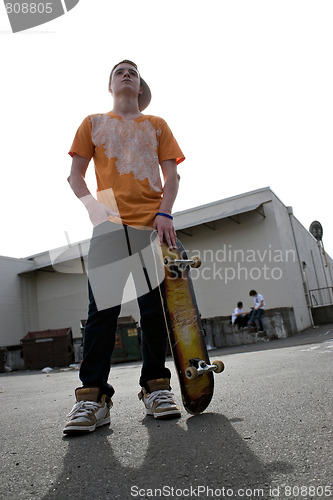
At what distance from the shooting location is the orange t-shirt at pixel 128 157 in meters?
2.68

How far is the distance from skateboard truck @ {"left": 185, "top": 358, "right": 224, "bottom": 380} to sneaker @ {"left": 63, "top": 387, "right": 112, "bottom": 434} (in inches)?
20.7

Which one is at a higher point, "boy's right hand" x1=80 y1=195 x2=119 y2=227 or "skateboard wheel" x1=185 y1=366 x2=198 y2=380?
"boy's right hand" x1=80 y1=195 x2=119 y2=227

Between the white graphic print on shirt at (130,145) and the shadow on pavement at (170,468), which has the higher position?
the white graphic print on shirt at (130,145)

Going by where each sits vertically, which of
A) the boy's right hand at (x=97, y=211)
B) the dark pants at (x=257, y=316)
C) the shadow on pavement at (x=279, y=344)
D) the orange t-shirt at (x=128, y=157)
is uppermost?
the orange t-shirt at (x=128, y=157)

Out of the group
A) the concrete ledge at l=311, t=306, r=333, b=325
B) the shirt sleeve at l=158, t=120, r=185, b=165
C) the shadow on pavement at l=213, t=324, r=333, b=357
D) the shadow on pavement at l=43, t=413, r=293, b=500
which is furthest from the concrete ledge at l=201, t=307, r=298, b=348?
the shadow on pavement at l=43, t=413, r=293, b=500

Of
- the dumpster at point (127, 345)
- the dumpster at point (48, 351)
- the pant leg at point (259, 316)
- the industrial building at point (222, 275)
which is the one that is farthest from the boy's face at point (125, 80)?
the pant leg at point (259, 316)

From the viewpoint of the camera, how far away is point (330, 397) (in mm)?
2350

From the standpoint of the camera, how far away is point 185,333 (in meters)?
2.32

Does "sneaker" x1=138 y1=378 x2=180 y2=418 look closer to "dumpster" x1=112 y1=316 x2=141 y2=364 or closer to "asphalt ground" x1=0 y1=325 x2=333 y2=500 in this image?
"asphalt ground" x1=0 y1=325 x2=333 y2=500

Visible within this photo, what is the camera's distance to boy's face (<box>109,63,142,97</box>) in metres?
2.97

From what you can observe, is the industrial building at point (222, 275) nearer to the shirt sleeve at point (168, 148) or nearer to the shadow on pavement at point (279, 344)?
the shadow on pavement at point (279, 344)

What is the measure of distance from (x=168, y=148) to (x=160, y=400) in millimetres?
1689

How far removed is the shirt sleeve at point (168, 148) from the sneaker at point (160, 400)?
1.51 metres

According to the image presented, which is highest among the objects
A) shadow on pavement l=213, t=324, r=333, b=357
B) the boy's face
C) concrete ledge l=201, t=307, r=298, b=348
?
the boy's face
